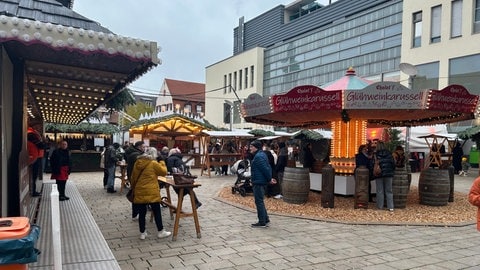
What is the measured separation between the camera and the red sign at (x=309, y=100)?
845 cm

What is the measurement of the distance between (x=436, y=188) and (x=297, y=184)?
335cm

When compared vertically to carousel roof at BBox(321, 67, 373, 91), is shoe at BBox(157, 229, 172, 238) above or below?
below

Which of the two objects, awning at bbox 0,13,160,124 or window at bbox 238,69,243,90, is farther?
window at bbox 238,69,243,90

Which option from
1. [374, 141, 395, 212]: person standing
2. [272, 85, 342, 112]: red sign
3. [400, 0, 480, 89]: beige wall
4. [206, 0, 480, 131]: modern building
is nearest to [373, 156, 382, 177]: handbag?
[374, 141, 395, 212]: person standing

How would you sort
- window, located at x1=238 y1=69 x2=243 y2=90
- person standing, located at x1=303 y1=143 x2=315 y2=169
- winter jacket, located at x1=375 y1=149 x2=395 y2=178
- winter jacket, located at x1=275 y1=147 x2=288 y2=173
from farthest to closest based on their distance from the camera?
window, located at x1=238 y1=69 x2=243 y2=90 → person standing, located at x1=303 y1=143 x2=315 y2=169 → winter jacket, located at x1=275 y1=147 x2=288 y2=173 → winter jacket, located at x1=375 y1=149 x2=395 y2=178

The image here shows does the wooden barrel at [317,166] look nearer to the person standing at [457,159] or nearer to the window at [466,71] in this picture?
the person standing at [457,159]

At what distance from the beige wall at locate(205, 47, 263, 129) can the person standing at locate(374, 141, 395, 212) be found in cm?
3897

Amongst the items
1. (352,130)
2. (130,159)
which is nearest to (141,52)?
(130,159)

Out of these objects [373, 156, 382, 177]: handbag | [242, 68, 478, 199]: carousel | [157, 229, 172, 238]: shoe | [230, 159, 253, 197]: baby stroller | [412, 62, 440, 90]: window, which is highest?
[412, 62, 440, 90]: window

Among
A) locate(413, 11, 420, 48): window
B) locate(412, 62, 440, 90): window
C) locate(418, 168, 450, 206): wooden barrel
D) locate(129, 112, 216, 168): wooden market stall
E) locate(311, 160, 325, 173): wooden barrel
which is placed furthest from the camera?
locate(413, 11, 420, 48): window

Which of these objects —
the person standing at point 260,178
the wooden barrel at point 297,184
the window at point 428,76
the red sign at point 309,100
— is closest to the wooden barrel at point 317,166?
the wooden barrel at point 297,184

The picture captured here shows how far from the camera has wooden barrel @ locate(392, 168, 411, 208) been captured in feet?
27.2

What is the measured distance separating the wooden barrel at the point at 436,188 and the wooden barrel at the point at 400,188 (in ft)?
2.70

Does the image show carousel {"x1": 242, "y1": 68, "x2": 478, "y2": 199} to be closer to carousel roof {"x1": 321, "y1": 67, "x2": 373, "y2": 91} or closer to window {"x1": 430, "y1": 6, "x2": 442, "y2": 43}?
carousel roof {"x1": 321, "y1": 67, "x2": 373, "y2": 91}
